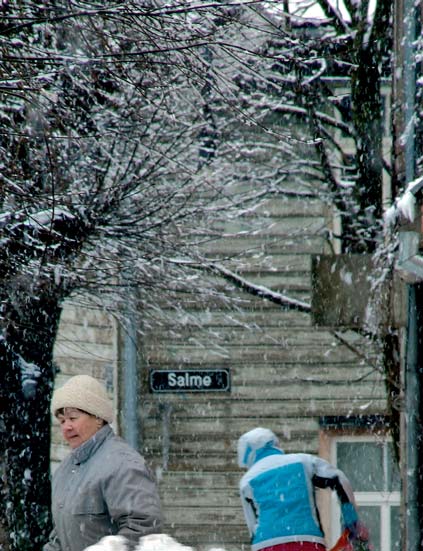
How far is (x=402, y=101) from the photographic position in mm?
8680

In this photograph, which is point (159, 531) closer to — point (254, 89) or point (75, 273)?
point (75, 273)

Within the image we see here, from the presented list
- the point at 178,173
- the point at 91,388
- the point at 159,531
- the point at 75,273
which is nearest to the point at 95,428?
the point at 91,388

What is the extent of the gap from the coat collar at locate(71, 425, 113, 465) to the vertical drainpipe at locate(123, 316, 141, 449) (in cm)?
804

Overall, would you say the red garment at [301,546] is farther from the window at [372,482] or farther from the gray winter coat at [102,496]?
the window at [372,482]

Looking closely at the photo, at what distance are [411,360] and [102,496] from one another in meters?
3.37

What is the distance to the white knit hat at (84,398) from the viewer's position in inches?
231

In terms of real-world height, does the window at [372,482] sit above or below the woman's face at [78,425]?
below

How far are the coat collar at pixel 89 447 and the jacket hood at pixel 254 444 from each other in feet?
8.46

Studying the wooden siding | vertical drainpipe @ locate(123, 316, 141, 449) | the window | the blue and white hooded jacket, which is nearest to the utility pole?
the blue and white hooded jacket

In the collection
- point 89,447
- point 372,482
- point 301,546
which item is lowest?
point 372,482

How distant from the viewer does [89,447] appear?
19.1ft

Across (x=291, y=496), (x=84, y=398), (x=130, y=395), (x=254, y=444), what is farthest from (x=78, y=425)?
(x=130, y=395)

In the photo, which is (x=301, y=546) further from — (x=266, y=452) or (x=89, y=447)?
(x=89, y=447)

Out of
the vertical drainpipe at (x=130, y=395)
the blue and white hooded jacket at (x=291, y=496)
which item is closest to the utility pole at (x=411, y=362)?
the blue and white hooded jacket at (x=291, y=496)
